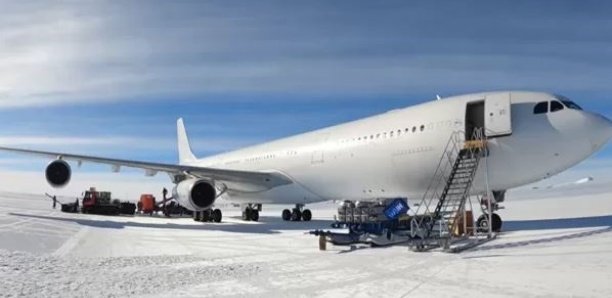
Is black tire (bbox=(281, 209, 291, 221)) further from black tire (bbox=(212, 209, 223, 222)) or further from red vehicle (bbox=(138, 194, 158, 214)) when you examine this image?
red vehicle (bbox=(138, 194, 158, 214))

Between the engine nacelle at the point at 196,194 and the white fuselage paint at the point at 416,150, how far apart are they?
357 cm

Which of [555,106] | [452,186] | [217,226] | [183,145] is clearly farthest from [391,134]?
[183,145]

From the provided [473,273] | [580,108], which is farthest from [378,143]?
[473,273]

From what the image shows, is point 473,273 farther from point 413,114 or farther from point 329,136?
point 329,136

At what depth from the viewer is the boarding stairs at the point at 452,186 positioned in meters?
12.0

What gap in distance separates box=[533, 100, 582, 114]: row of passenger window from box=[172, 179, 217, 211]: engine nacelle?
13120 millimetres

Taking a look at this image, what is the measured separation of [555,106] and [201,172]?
51.1ft

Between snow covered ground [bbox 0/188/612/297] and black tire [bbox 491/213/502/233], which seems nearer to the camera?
snow covered ground [bbox 0/188/612/297]

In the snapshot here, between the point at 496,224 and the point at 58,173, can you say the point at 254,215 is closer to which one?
the point at 58,173

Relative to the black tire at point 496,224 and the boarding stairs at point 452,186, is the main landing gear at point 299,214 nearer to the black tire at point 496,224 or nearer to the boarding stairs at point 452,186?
the boarding stairs at point 452,186

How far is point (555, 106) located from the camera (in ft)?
42.0

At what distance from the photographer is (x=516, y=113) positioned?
13.1 meters

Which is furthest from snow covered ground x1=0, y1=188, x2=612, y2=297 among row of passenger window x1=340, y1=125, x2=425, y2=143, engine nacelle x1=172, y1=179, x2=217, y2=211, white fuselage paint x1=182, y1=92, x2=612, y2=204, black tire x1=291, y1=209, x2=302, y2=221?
black tire x1=291, y1=209, x2=302, y2=221

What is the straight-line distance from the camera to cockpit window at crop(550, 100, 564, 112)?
12726 mm
